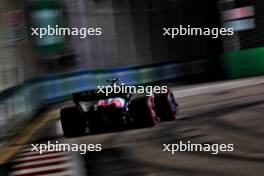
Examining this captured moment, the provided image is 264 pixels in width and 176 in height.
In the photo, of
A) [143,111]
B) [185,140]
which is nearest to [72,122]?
[143,111]

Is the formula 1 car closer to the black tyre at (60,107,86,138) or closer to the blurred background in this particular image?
the black tyre at (60,107,86,138)

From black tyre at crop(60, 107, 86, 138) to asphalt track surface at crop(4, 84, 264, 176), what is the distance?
16cm

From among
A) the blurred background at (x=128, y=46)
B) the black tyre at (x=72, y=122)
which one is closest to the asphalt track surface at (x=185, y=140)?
the black tyre at (x=72, y=122)

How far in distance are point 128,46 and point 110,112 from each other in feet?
46.1

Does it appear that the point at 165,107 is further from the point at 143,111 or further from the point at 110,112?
the point at 110,112

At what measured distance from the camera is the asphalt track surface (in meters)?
7.49

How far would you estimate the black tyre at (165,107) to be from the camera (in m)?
11.0

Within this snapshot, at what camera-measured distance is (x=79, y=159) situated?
28.7ft

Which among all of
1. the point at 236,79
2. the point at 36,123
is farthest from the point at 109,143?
the point at 236,79

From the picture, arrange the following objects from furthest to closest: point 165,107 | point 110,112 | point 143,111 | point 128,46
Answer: point 128,46 < point 165,107 < point 143,111 < point 110,112

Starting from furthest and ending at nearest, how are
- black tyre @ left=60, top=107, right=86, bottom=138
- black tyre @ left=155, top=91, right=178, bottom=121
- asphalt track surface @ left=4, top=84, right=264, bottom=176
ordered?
1. black tyre @ left=155, top=91, right=178, bottom=121
2. black tyre @ left=60, top=107, right=86, bottom=138
3. asphalt track surface @ left=4, top=84, right=264, bottom=176

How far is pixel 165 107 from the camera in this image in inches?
439

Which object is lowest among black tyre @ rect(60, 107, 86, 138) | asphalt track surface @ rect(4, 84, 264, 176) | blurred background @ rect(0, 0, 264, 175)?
asphalt track surface @ rect(4, 84, 264, 176)

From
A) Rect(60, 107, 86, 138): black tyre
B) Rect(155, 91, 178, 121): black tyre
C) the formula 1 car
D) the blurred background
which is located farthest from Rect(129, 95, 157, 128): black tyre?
the blurred background
